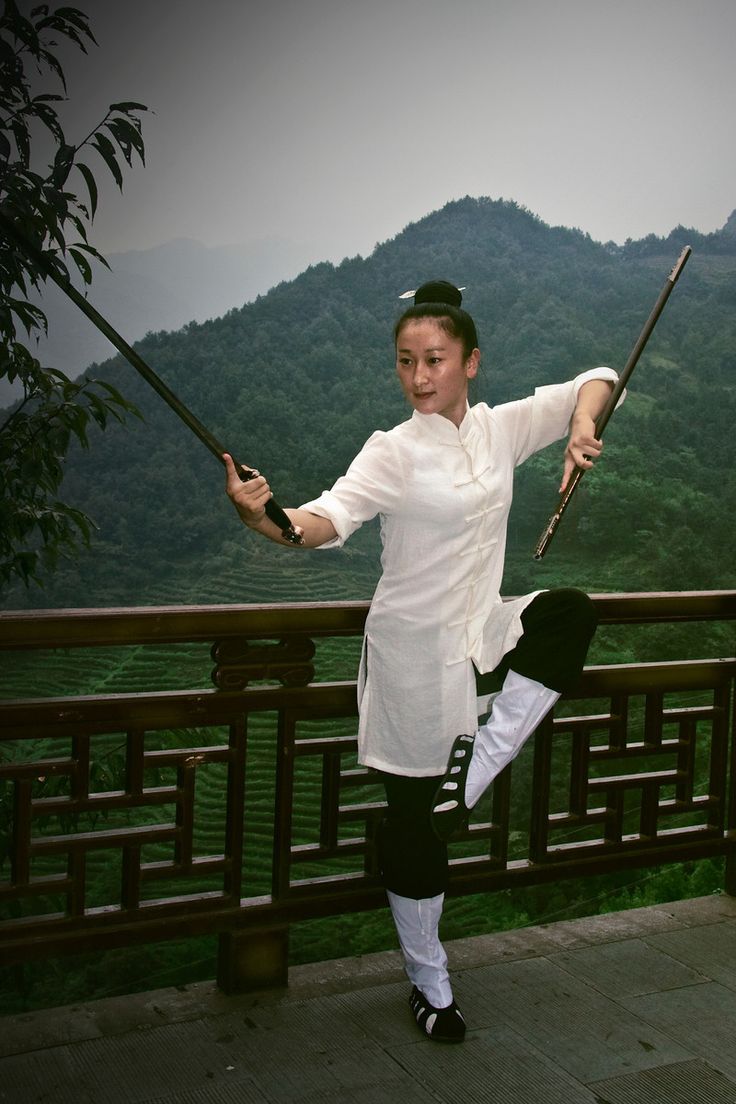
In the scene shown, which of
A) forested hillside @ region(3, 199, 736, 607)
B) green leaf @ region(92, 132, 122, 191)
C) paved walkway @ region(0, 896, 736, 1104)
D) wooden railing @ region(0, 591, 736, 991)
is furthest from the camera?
forested hillside @ region(3, 199, 736, 607)

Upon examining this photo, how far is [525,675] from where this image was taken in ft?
5.86

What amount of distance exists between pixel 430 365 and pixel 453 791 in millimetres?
761

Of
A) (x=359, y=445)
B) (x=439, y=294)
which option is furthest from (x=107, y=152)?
(x=359, y=445)

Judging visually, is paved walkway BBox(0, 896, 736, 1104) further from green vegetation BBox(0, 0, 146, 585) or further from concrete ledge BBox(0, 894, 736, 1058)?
green vegetation BBox(0, 0, 146, 585)

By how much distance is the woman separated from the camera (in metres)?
1.74

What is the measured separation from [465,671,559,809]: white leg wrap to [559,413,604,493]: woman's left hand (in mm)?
372

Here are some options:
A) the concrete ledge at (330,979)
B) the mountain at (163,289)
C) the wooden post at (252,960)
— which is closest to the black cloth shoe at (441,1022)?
the concrete ledge at (330,979)

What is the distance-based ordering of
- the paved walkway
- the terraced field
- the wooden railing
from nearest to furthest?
the paved walkway
the wooden railing
the terraced field

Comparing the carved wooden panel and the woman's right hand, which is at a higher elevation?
the woman's right hand

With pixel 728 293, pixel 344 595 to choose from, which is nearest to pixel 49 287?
pixel 344 595

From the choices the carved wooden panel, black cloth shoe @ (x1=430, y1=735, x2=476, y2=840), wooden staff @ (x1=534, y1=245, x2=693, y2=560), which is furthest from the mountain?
black cloth shoe @ (x1=430, y1=735, x2=476, y2=840)

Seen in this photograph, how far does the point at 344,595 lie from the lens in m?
8.38

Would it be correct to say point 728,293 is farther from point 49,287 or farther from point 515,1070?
point 515,1070

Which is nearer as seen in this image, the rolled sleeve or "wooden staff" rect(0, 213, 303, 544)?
"wooden staff" rect(0, 213, 303, 544)
